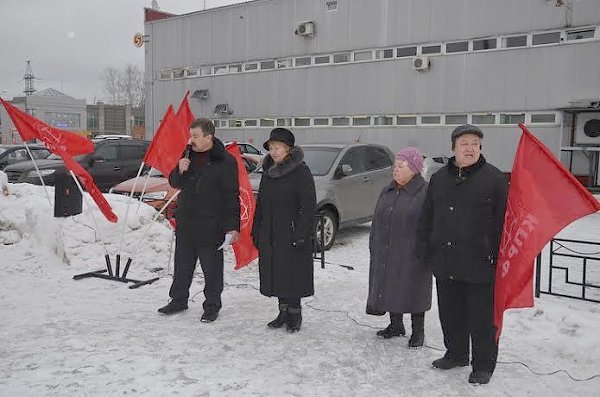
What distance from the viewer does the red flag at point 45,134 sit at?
593 cm

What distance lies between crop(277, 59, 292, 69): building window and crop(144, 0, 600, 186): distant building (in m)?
0.04

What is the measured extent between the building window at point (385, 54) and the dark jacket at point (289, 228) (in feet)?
49.6

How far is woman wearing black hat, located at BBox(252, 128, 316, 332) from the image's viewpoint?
4.61 m

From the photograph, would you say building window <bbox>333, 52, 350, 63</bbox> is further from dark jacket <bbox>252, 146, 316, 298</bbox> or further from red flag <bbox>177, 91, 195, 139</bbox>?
dark jacket <bbox>252, 146, 316, 298</bbox>

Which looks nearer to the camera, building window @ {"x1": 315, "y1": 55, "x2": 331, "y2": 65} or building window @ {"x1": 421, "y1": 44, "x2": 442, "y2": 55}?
building window @ {"x1": 421, "y1": 44, "x2": 442, "y2": 55}

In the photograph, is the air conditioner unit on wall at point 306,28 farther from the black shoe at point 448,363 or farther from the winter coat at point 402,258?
the black shoe at point 448,363

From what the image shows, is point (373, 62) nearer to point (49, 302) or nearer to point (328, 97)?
point (328, 97)

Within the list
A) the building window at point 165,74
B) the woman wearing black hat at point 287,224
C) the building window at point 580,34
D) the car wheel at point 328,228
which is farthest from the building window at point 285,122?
the woman wearing black hat at point 287,224


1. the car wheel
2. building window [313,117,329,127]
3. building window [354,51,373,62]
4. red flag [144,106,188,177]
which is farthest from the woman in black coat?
building window [313,117,329,127]

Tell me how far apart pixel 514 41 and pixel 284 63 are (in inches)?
355

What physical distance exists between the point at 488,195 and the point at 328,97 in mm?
17193

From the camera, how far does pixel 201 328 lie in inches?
189

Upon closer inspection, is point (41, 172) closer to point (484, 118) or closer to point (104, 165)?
point (104, 165)

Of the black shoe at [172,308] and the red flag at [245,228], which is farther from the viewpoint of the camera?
the red flag at [245,228]
